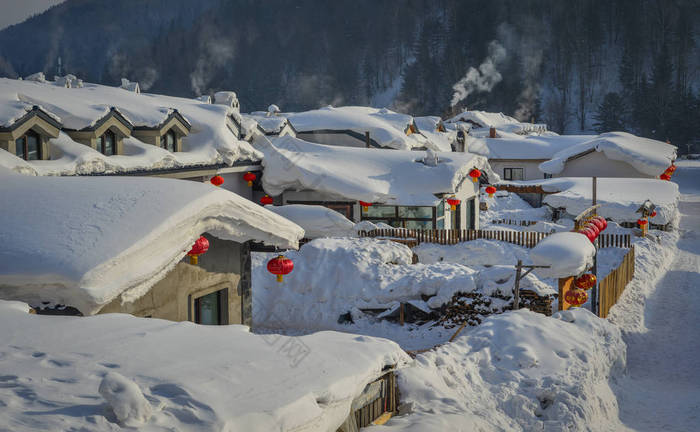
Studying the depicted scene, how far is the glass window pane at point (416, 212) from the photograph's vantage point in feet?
80.7

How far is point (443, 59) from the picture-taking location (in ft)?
358

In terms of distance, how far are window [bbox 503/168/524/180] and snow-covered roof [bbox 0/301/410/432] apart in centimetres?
4414

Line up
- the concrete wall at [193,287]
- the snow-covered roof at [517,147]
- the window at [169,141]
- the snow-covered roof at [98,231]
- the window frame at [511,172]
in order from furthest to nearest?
the window frame at [511,172]
the snow-covered roof at [517,147]
the window at [169,141]
the concrete wall at [193,287]
the snow-covered roof at [98,231]

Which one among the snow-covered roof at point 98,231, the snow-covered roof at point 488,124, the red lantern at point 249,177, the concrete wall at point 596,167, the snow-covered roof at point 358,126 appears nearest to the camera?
the snow-covered roof at point 98,231

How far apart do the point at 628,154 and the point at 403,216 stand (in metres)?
21.6

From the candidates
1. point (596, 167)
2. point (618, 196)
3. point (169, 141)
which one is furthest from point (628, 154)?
point (169, 141)

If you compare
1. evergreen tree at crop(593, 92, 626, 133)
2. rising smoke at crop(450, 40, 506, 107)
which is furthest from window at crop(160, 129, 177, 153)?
rising smoke at crop(450, 40, 506, 107)

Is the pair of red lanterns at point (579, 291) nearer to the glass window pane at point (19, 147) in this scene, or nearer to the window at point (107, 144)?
the window at point (107, 144)

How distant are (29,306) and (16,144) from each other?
9.84 metres

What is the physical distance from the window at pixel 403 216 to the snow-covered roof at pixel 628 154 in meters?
20.3

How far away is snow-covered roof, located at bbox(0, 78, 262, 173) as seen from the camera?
15617 mm

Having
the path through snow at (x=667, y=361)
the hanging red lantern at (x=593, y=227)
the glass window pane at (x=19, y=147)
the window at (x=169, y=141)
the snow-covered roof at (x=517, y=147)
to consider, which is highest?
the snow-covered roof at (x=517, y=147)

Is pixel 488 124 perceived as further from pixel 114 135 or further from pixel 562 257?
pixel 562 257

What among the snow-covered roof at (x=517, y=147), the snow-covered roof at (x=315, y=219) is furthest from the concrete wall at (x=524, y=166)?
the snow-covered roof at (x=315, y=219)
